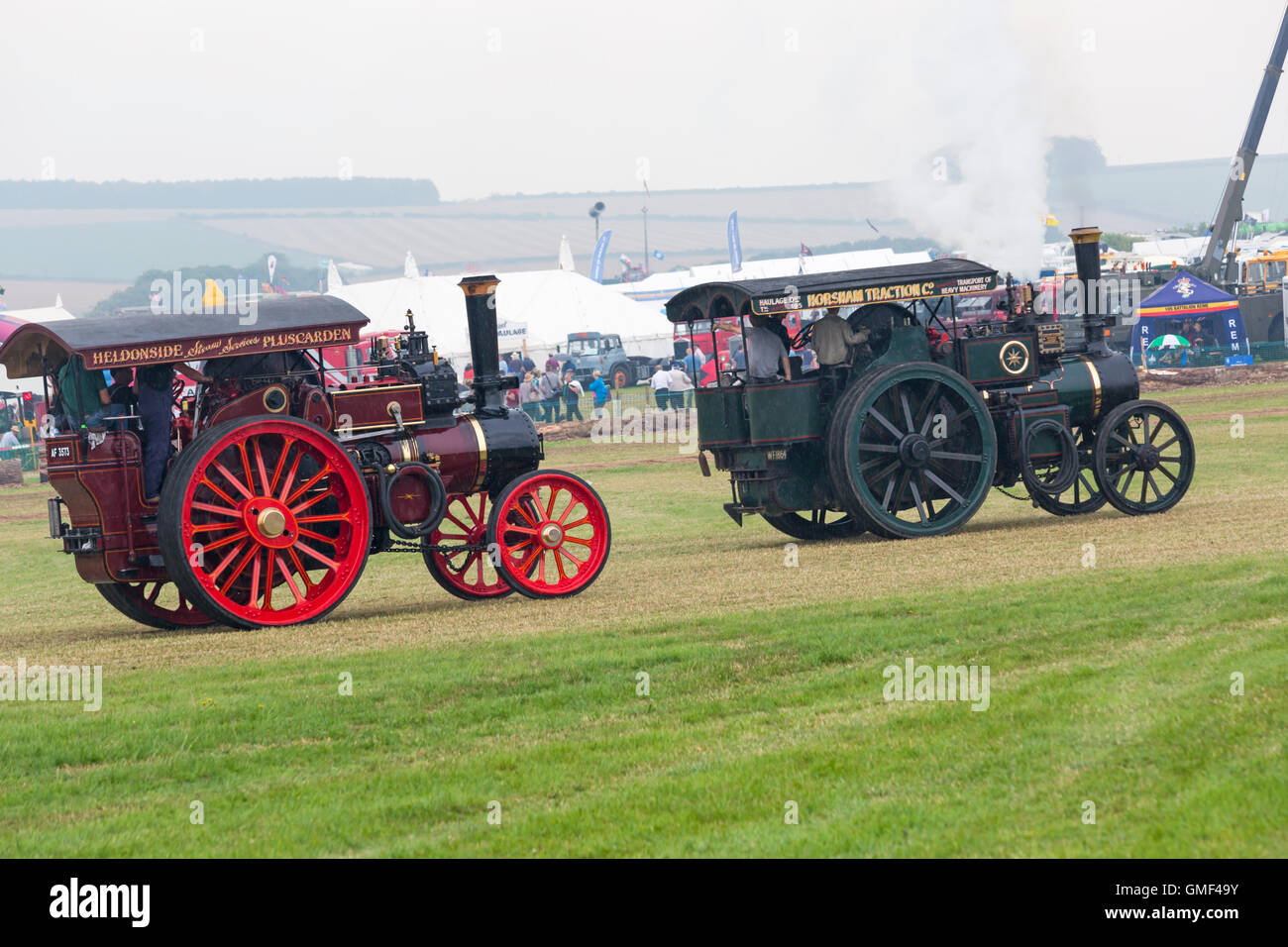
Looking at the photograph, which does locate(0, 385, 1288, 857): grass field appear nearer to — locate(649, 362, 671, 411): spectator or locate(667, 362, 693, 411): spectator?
locate(667, 362, 693, 411): spectator

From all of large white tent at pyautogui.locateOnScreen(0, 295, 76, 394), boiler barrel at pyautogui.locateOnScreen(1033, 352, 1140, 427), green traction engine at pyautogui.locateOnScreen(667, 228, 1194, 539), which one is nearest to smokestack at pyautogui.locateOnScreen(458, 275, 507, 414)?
green traction engine at pyautogui.locateOnScreen(667, 228, 1194, 539)

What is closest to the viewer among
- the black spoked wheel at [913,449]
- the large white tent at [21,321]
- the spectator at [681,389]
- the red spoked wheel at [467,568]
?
the red spoked wheel at [467,568]

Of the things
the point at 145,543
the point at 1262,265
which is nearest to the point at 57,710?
the point at 145,543

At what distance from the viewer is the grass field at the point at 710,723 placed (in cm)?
532

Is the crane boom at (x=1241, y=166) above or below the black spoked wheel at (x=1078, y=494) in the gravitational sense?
above

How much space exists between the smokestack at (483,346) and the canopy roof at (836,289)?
2.46m

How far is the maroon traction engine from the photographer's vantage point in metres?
9.93

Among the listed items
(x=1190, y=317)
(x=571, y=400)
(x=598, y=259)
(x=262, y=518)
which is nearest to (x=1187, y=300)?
(x=1190, y=317)

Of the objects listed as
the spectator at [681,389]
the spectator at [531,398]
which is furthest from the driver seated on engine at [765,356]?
the spectator at [531,398]

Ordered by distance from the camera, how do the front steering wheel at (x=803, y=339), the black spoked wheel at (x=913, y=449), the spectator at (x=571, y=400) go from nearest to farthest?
the black spoked wheel at (x=913, y=449) < the front steering wheel at (x=803, y=339) < the spectator at (x=571, y=400)

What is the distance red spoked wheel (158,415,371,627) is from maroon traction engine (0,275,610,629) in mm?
12

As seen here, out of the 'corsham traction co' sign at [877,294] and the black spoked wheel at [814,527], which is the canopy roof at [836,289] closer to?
the 'corsham traction co' sign at [877,294]

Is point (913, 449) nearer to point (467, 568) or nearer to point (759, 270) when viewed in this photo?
point (467, 568)
